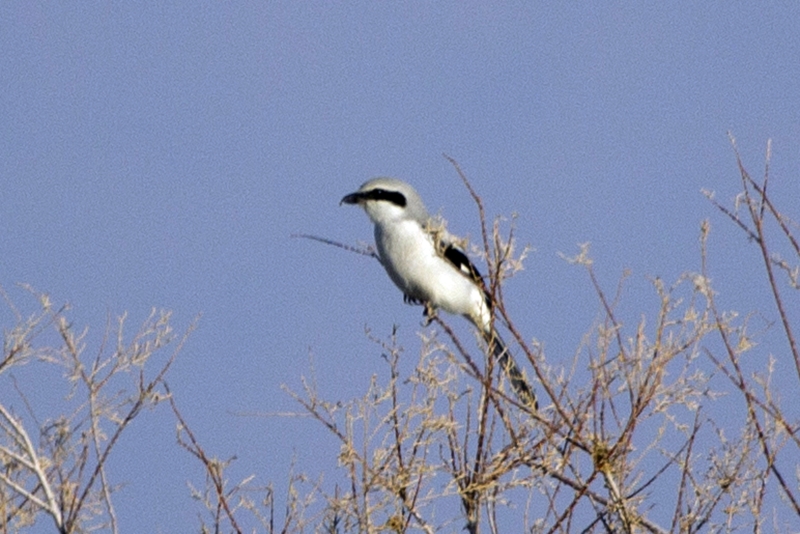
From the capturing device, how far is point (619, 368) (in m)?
3.91

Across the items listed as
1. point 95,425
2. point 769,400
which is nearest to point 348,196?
point 95,425

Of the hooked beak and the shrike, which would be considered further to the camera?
the hooked beak

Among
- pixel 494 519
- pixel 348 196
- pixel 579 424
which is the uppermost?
pixel 348 196

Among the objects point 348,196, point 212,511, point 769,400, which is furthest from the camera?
point 348,196

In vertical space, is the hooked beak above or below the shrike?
above

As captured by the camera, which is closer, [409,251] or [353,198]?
[409,251]

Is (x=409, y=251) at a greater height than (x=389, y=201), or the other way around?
(x=389, y=201)

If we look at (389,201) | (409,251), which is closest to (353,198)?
(389,201)

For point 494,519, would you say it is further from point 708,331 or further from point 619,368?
point 708,331

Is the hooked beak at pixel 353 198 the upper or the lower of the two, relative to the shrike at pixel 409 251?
upper

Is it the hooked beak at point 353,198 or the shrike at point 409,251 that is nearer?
the shrike at point 409,251

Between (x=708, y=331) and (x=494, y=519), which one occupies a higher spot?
(x=708, y=331)

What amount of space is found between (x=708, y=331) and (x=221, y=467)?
1.57 m

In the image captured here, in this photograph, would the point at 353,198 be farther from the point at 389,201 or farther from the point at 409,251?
the point at 409,251
